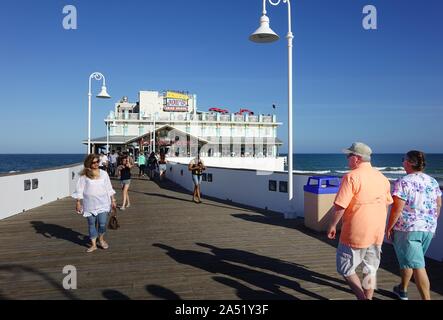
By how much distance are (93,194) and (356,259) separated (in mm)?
4339

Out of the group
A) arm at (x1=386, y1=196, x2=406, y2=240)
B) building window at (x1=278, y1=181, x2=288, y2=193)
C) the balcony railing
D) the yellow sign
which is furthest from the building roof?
arm at (x1=386, y1=196, x2=406, y2=240)

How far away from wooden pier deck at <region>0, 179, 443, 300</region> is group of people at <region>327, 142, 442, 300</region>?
673 mm

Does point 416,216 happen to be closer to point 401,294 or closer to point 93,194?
point 401,294

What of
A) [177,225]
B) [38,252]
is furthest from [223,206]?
[38,252]

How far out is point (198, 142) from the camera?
46.7 m

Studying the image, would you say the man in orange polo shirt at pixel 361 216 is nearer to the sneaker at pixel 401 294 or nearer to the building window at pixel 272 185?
the sneaker at pixel 401 294

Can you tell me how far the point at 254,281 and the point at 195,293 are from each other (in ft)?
2.93

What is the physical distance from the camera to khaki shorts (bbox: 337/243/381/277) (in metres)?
3.27

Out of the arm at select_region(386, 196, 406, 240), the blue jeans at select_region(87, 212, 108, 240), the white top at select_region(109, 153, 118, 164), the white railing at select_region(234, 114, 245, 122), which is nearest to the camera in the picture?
the arm at select_region(386, 196, 406, 240)

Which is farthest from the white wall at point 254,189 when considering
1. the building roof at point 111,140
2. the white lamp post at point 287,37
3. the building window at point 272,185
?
the building roof at point 111,140

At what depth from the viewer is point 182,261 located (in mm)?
5176

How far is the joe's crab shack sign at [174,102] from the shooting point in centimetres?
5991

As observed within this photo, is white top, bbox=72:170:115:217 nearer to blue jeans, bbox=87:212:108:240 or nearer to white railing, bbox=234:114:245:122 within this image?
blue jeans, bbox=87:212:108:240
